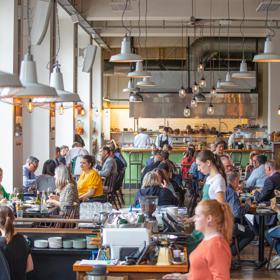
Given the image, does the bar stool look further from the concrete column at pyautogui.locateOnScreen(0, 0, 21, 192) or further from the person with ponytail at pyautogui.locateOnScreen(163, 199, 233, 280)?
the person with ponytail at pyautogui.locateOnScreen(163, 199, 233, 280)

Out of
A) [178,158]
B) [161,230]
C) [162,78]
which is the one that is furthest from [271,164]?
[162,78]

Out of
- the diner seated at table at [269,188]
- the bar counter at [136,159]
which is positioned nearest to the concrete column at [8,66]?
the diner seated at table at [269,188]

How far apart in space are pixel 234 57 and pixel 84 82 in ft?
15.4

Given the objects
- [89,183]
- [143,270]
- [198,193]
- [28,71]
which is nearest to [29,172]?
[89,183]

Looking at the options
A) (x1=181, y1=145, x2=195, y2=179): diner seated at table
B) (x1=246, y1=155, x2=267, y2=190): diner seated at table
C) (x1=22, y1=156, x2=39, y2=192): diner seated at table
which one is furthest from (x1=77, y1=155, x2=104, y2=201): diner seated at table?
(x1=181, y1=145, x2=195, y2=179): diner seated at table

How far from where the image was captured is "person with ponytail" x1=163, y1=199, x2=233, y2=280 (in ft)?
11.2

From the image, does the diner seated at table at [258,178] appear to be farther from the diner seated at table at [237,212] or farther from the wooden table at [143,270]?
the wooden table at [143,270]

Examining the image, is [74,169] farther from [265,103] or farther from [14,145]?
[265,103]

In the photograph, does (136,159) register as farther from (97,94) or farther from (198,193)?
(198,193)

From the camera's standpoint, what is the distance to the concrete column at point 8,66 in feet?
33.1

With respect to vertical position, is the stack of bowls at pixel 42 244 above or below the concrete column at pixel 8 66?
below

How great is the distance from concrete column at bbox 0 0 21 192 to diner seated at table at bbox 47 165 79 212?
2069mm

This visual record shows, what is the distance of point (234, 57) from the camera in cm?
2064

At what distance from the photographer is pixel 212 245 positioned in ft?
11.3
